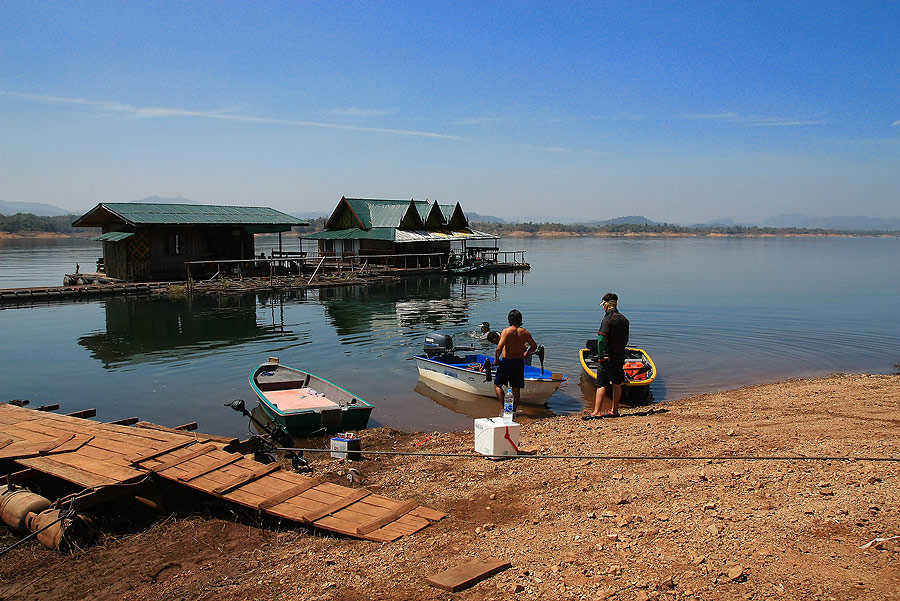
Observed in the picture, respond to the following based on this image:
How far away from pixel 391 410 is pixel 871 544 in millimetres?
10359

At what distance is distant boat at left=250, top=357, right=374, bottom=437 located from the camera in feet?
38.4

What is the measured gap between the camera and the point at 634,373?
14633mm

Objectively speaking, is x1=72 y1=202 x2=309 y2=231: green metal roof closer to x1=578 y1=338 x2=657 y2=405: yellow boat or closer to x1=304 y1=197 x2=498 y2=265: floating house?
x1=304 y1=197 x2=498 y2=265: floating house

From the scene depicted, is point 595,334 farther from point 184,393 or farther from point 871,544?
point 871,544

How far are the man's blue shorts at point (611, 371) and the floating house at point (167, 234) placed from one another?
3212cm

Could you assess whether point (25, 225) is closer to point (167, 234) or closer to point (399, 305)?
point (167, 234)

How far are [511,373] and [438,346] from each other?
506 centimetres

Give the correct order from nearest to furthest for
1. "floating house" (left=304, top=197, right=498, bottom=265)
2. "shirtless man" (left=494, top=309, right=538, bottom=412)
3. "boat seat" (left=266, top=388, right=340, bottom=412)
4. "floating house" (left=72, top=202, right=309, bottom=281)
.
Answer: "shirtless man" (left=494, top=309, right=538, bottom=412)
"boat seat" (left=266, top=388, right=340, bottom=412)
"floating house" (left=72, top=202, right=309, bottom=281)
"floating house" (left=304, top=197, right=498, bottom=265)

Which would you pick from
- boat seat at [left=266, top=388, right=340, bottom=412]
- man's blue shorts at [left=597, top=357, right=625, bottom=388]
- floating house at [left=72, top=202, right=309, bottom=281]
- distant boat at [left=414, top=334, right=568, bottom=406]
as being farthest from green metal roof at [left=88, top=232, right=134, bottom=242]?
man's blue shorts at [left=597, top=357, right=625, bottom=388]

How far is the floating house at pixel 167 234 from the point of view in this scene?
122 feet

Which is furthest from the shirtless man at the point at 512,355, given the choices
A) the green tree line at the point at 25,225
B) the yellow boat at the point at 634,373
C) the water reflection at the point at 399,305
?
the green tree line at the point at 25,225

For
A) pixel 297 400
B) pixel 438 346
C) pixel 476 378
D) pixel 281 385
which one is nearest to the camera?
pixel 297 400

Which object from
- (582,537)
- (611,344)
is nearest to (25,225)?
(611,344)

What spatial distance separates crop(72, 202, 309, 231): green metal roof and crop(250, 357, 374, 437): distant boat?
83.9 ft
